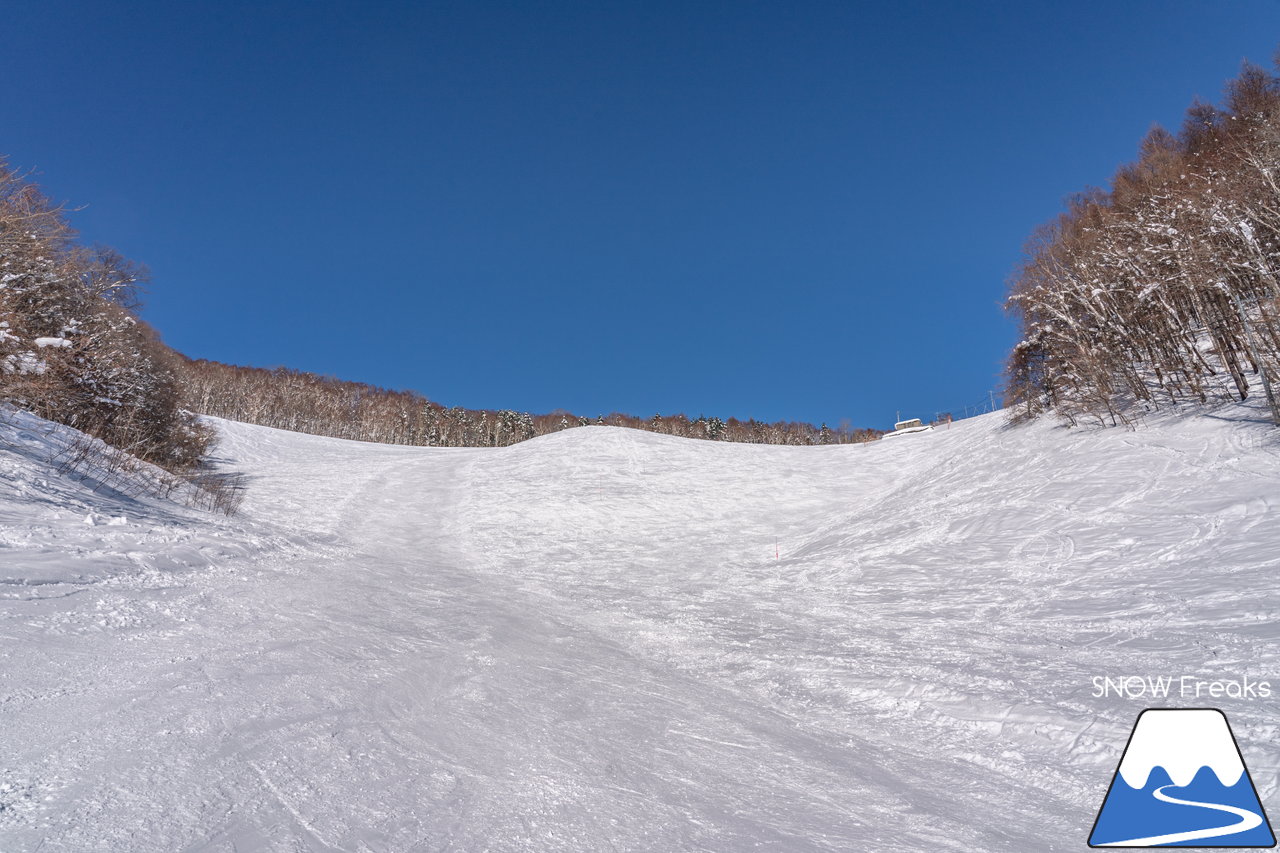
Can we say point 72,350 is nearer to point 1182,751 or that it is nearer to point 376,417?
point 1182,751

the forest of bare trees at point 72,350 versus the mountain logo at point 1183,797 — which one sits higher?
the forest of bare trees at point 72,350

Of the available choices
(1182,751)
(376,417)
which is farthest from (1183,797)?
(376,417)

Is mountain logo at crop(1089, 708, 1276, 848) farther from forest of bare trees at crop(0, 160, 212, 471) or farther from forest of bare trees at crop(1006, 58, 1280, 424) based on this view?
forest of bare trees at crop(0, 160, 212, 471)

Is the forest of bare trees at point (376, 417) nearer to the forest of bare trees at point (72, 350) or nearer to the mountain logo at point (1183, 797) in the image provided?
the forest of bare trees at point (72, 350)

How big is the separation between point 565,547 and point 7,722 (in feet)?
49.2

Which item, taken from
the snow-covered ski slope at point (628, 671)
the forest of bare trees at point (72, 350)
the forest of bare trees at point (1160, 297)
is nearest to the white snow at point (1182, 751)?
the snow-covered ski slope at point (628, 671)

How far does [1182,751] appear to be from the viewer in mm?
3754

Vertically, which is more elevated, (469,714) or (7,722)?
(7,722)

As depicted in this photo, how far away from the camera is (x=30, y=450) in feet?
30.9

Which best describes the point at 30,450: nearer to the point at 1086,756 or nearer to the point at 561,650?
the point at 561,650

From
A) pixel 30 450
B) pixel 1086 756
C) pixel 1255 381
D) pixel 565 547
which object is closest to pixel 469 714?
pixel 1086 756

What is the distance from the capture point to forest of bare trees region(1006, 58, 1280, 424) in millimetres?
14375

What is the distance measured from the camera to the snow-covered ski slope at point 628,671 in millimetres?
3021

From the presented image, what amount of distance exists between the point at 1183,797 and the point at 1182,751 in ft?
1.63
